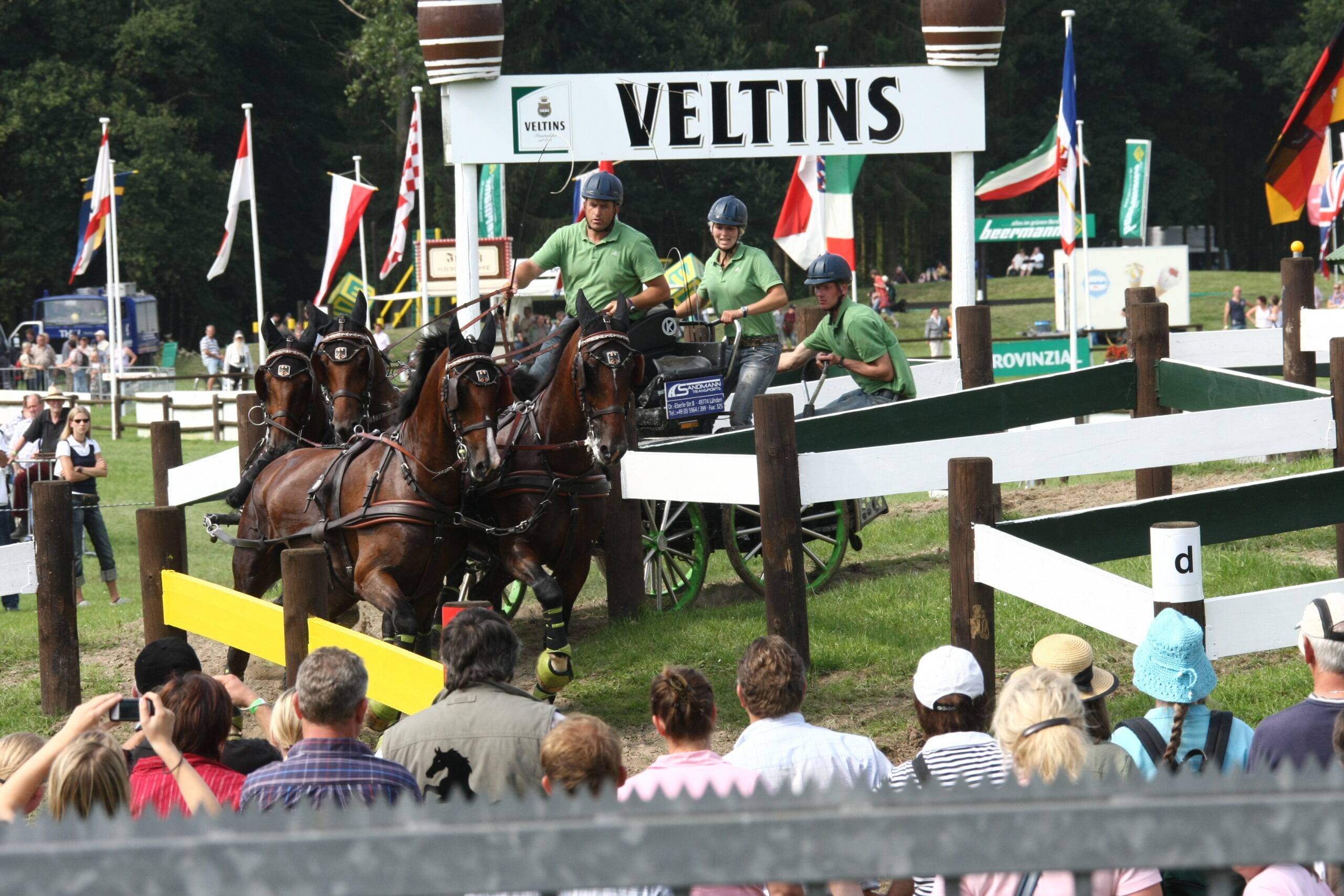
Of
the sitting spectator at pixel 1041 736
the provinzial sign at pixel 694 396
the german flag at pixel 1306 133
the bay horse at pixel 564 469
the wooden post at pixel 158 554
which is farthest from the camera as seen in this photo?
the german flag at pixel 1306 133

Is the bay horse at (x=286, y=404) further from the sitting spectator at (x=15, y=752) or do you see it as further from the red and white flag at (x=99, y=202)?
the red and white flag at (x=99, y=202)

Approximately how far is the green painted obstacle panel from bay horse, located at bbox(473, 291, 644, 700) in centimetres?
223

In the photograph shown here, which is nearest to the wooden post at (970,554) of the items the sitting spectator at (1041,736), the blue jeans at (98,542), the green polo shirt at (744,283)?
the sitting spectator at (1041,736)

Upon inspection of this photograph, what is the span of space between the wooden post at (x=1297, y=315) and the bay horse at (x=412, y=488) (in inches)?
216

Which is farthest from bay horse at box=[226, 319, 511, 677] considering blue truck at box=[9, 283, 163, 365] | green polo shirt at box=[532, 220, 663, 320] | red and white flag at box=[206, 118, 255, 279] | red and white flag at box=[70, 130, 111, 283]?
blue truck at box=[9, 283, 163, 365]

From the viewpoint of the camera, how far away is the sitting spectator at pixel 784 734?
4172 mm

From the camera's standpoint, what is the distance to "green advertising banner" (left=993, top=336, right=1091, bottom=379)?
17797 millimetres

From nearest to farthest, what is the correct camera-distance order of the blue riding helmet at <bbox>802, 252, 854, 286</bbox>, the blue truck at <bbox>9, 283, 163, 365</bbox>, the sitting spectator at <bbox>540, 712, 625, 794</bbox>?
the sitting spectator at <bbox>540, 712, 625, 794</bbox> → the blue riding helmet at <bbox>802, 252, 854, 286</bbox> → the blue truck at <bbox>9, 283, 163, 365</bbox>

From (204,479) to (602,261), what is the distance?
2.96 m

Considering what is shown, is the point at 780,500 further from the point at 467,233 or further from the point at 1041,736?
the point at 467,233

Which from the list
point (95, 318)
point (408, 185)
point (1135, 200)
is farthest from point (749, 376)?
point (95, 318)

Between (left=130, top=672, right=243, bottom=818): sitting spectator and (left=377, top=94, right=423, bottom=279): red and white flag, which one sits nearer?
(left=130, top=672, right=243, bottom=818): sitting spectator

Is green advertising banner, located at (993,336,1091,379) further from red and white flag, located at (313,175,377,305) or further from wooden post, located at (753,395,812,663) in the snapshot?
red and white flag, located at (313,175,377,305)

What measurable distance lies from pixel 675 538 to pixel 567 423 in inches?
80.7
